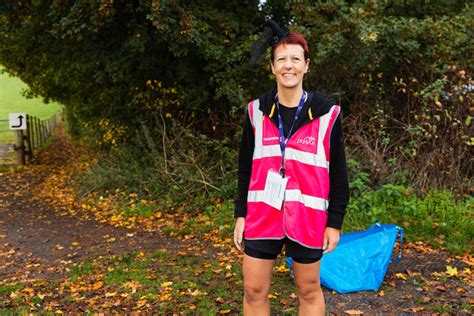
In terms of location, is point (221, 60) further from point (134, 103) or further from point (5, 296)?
point (5, 296)

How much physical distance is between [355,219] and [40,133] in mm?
17314

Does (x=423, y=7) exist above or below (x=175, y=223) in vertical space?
above

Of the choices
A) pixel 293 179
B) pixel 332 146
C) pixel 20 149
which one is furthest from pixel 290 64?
pixel 20 149

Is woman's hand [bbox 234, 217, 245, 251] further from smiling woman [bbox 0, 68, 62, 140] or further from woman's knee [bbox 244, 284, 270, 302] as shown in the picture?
smiling woman [bbox 0, 68, 62, 140]

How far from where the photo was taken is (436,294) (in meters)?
4.27

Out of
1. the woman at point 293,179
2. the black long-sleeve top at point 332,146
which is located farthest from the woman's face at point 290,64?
the black long-sleeve top at point 332,146

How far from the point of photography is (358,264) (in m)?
4.31

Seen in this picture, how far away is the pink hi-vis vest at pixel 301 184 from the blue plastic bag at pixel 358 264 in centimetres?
179

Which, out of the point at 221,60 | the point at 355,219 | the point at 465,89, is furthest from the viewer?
the point at 221,60

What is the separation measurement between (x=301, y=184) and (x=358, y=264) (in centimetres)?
205

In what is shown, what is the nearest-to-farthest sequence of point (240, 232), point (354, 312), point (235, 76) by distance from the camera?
point (240, 232) < point (354, 312) < point (235, 76)

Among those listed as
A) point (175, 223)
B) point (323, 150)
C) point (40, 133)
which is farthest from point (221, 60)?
point (40, 133)

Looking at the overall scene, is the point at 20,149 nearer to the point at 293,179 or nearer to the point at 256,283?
the point at 256,283

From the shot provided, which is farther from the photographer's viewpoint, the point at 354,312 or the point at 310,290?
the point at 354,312
